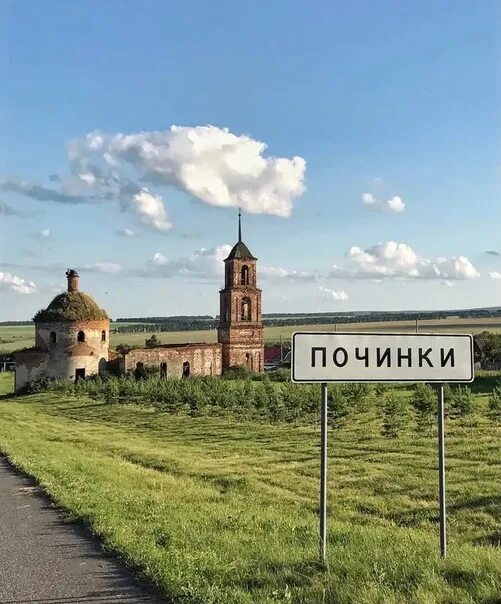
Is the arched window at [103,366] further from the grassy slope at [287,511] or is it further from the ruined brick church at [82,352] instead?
the grassy slope at [287,511]

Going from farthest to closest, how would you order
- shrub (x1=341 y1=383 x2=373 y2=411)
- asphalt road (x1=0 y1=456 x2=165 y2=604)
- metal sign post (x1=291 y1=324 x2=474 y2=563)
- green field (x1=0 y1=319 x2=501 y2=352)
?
green field (x1=0 y1=319 x2=501 y2=352)
shrub (x1=341 y1=383 x2=373 y2=411)
metal sign post (x1=291 y1=324 x2=474 y2=563)
asphalt road (x1=0 y1=456 x2=165 y2=604)

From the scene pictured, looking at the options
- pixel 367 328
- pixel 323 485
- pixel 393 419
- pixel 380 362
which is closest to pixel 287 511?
pixel 323 485

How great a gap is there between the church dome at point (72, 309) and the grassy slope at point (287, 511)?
29.3 m

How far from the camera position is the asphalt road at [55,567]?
4953 mm

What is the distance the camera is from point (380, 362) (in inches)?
231

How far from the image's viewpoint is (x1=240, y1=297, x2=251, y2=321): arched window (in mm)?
70375

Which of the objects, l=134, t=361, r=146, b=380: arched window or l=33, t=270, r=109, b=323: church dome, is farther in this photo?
l=134, t=361, r=146, b=380: arched window

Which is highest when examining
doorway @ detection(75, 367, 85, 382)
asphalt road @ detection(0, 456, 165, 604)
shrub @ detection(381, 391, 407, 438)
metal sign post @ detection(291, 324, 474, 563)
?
metal sign post @ detection(291, 324, 474, 563)

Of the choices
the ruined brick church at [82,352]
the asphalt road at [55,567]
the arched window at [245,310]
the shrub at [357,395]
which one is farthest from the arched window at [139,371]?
the asphalt road at [55,567]

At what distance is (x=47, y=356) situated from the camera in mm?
53000

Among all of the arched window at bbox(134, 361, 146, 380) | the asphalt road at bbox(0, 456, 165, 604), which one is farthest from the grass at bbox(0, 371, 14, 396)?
the asphalt road at bbox(0, 456, 165, 604)

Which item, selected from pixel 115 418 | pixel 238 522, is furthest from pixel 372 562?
pixel 115 418

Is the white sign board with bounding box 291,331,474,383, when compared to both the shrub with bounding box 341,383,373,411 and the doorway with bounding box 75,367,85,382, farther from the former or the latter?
the doorway with bounding box 75,367,85,382

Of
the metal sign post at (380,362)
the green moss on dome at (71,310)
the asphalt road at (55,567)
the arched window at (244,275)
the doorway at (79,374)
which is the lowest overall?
the asphalt road at (55,567)
